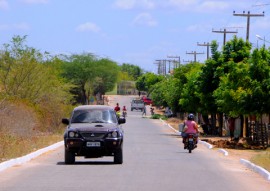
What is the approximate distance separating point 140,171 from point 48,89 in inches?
1398

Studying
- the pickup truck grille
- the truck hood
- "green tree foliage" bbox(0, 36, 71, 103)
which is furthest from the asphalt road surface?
"green tree foliage" bbox(0, 36, 71, 103)

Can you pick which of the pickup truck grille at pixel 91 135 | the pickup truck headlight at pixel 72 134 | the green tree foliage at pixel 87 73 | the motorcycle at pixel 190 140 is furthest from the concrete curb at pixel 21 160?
the green tree foliage at pixel 87 73

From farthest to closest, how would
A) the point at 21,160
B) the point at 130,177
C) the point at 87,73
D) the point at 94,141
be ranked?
the point at 87,73
the point at 21,160
the point at 94,141
the point at 130,177

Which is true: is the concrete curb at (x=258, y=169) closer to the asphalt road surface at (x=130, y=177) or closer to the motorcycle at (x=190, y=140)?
the asphalt road surface at (x=130, y=177)

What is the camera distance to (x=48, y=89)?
2200 inches

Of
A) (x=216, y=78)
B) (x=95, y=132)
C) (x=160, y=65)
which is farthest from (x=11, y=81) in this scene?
(x=160, y=65)

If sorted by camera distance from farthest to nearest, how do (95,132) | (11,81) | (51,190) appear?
1. (11,81)
2. (95,132)
3. (51,190)

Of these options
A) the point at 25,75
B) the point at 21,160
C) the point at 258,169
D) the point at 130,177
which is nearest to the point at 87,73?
the point at 25,75

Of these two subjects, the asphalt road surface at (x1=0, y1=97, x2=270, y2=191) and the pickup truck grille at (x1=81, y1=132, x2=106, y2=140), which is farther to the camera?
the pickup truck grille at (x1=81, y1=132, x2=106, y2=140)

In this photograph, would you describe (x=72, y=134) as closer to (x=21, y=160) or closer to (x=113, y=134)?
(x=113, y=134)

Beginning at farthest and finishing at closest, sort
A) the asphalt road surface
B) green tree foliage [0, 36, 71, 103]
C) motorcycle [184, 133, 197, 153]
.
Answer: green tree foliage [0, 36, 71, 103]
motorcycle [184, 133, 197, 153]
the asphalt road surface

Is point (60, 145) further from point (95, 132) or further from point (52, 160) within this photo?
point (95, 132)

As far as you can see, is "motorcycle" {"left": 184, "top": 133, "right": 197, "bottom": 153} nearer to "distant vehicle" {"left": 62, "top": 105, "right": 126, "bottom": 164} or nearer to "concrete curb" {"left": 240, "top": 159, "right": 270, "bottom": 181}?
"concrete curb" {"left": 240, "top": 159, "right": 270, "bottom": 181}

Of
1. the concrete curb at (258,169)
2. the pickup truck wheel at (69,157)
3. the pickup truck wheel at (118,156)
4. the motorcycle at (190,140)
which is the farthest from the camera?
the motorcycle at (190,140)
